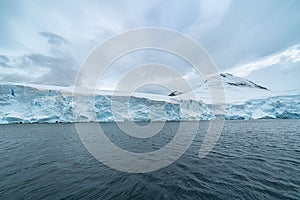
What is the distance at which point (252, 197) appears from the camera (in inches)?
228

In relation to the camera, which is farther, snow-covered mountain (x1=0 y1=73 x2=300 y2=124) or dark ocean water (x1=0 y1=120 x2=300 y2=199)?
snow-covered mountain (x1=0 y1=73 x2=300 y2=124)

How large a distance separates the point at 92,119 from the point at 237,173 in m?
54.3

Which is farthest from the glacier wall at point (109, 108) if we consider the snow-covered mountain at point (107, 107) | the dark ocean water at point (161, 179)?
the dark ocean water at point (161, 179)

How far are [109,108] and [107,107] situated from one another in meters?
0.90

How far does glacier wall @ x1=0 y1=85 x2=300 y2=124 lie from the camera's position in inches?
2012

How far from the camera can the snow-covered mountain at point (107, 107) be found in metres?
51.1

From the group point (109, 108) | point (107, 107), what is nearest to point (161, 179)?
point (109, 108)

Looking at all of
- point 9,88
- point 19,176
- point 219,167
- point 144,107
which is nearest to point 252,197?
point 219,167

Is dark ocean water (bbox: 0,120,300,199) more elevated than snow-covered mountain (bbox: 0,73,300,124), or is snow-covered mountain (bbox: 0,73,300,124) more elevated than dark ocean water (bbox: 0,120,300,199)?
snow-covered mountain (bbox: 0,73,300,124)

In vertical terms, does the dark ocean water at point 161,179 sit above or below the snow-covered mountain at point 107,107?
below

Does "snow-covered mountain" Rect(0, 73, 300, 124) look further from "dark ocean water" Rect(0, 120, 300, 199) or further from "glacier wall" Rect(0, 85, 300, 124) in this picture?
"dark ocean water" Rect(0, 120, 300, 199)

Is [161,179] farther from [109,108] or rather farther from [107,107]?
[107,107]

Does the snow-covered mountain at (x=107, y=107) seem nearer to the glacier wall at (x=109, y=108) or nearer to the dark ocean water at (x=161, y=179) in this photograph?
the glacier wall at (x=109, y=108)

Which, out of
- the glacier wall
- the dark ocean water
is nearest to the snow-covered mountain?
the glacier wall
